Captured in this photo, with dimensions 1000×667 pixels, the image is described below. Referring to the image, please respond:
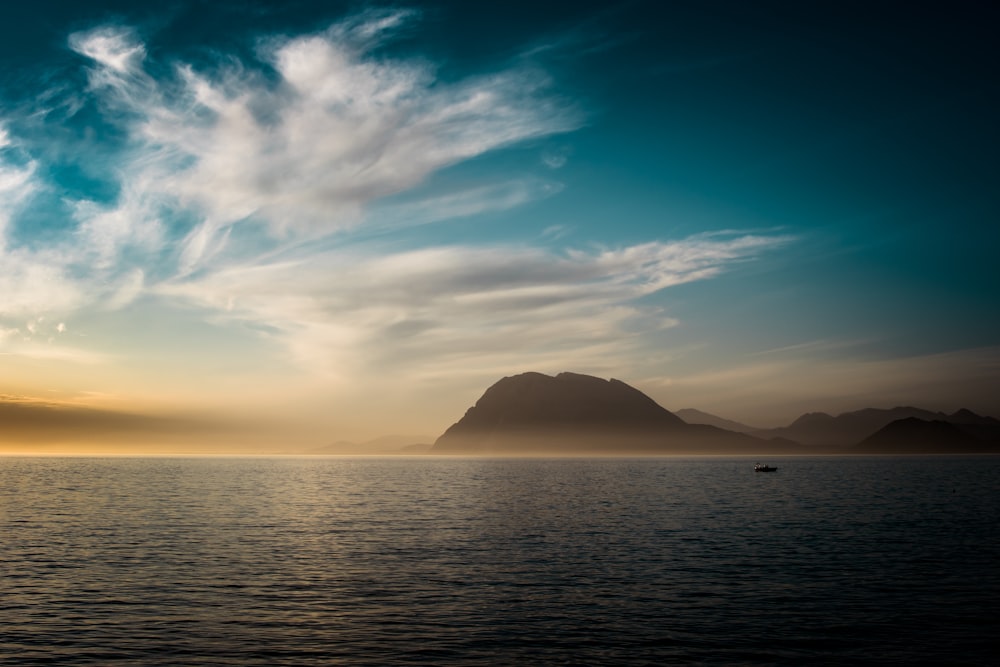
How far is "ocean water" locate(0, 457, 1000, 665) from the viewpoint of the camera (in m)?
32.8

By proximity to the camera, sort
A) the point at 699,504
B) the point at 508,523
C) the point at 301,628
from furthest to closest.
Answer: the point at 699,504
the point at 508,523
the point at 301,628

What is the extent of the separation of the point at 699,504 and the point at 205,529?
7820 cm

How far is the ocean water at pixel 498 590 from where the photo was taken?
3284cm

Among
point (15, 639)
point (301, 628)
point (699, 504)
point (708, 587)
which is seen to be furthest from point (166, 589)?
point (699, 504)

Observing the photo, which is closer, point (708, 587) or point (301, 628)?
point (301, 628)

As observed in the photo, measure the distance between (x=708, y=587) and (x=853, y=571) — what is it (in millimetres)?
14508

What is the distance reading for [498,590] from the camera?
46062 millimetres

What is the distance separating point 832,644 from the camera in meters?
33.8

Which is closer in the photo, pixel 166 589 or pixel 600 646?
pixel 600 646

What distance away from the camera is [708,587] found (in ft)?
153

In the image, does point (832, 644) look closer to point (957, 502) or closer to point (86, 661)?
Result: point (86, 661)

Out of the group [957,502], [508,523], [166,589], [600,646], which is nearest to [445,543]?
[508,523]

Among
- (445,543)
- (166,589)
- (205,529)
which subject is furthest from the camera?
(205,529)

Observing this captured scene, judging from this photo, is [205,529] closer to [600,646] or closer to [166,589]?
[166,589]
